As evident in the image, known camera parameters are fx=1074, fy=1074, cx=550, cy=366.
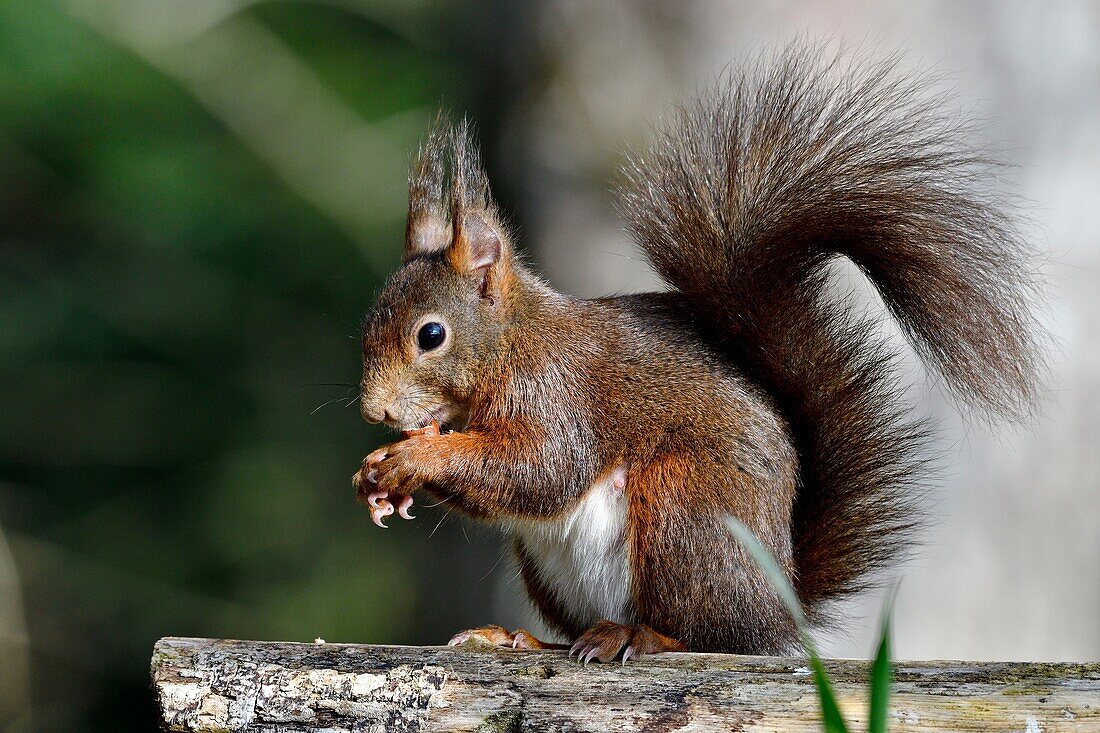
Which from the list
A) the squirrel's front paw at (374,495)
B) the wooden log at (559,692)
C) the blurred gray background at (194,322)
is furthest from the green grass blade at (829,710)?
the blurred gray background at (194,322)

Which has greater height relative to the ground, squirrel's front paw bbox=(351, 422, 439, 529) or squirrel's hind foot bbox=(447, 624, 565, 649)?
squirrel's front paw bbox=(351, 422, 439, 529)

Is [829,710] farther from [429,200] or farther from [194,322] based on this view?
[194,322]

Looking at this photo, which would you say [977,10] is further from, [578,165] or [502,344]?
[502,344]

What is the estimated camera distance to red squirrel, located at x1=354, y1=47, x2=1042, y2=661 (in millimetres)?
1241

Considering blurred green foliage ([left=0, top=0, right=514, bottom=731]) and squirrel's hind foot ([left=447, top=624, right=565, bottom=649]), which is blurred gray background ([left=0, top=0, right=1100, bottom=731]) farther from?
squirrel's hind foot ([left=447, top=624, right=565, bottom=649])

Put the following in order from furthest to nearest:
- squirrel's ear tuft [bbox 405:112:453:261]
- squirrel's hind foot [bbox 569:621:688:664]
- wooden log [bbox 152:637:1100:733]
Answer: squirrel's ear tuft [bbox 405:112:453:261], squirrel's hind foot [bbox 569:621:688:664], wooden log [bbox 152:637:1100:733]

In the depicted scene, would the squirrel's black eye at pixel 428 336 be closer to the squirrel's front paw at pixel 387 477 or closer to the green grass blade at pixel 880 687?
the squirrel's front paw at pixel 387 477

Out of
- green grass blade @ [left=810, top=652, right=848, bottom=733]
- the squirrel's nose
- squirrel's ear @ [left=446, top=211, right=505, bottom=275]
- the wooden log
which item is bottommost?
green grass blade @ [left=810, top=652, right=848, bottom=733]

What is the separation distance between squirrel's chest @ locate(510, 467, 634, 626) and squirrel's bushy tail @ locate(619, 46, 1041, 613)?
0.79 feet

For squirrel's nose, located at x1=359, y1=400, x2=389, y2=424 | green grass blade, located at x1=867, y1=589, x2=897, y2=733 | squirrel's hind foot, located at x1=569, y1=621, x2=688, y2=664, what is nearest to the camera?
green grass blade, located at x1=867, y1=589, x2=897, y2=733

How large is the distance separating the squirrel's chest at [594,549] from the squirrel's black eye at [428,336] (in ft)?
0.83

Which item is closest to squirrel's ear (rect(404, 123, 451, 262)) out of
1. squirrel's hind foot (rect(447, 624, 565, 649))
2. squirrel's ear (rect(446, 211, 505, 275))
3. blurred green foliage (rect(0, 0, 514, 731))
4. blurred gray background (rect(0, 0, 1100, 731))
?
squirrel's ear (rect(446, 211, 505, 275))

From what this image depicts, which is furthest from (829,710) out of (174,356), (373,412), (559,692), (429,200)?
(174,356)

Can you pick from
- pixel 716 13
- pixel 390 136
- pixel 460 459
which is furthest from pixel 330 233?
pixel 460 459
